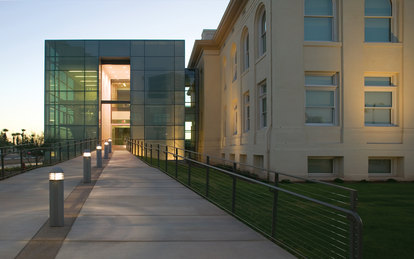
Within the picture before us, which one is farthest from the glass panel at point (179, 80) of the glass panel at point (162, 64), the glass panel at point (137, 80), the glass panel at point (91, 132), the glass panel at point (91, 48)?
the glass panel at point (91, 132)

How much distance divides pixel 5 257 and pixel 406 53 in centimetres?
1753

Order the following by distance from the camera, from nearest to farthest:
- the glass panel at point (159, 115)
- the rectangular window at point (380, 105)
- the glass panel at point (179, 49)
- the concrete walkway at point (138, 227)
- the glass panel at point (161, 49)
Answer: the concrete walkway at point (138, 227)
the rectangular window at point (380, 105)
the glass panel at point (159, 115)
the glass panel at point (179, 49)
the glass panel at point (161, 49)

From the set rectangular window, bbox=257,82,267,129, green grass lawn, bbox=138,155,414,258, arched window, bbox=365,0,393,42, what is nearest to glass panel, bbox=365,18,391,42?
arched window, bbox=365,0,393,42

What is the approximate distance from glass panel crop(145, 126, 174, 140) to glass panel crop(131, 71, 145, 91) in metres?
3.82

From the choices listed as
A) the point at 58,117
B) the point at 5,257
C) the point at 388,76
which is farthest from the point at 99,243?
the point at 58,117

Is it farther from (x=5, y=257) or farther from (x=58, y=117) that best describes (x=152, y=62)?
(x=5, y=257)

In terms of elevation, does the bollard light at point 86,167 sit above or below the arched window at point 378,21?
below

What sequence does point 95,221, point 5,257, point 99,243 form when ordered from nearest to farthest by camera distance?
point 5,257
point 99,243
point 95,221

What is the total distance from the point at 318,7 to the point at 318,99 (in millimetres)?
4105

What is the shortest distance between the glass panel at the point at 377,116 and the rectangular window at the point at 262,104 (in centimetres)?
495

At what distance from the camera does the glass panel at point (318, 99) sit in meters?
17.6

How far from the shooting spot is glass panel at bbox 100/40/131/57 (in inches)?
1455

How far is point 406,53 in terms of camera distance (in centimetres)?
1755

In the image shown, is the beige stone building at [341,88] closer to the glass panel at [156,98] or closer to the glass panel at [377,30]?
Answer: the glass panel at [377,30]
